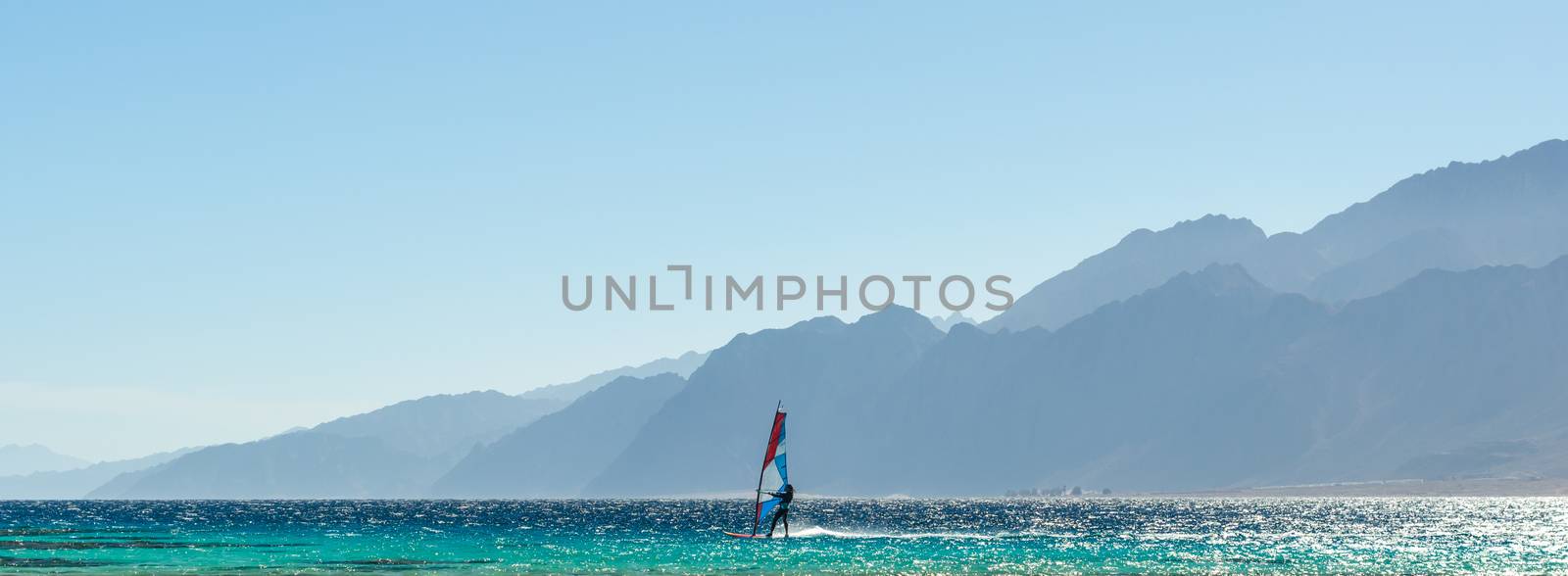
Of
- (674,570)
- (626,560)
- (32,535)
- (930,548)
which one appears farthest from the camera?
(32,535)

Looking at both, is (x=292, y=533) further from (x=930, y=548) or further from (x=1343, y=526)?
(x=1343, y=526)

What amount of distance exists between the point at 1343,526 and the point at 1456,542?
160 ft

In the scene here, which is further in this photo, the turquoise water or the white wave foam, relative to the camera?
the white wave foam

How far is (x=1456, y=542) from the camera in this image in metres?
136

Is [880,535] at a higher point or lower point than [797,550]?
higher

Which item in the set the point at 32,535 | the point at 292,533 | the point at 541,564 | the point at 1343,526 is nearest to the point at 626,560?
the point at 541,564

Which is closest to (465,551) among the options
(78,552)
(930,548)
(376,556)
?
(376,556)

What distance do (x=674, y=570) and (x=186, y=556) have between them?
1512 inches

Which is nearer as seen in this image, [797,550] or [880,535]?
[797,550]

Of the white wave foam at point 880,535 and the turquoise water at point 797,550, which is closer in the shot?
the turquoise water at point 797,550

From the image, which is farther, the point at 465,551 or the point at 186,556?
the point at 465,551

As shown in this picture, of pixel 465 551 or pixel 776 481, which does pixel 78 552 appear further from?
pixel 776 481

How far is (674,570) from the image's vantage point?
101 metres

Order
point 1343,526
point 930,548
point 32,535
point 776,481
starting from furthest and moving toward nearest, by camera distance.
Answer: point 1343,526 → point 32,535 → point 930,548 → point 776,481
